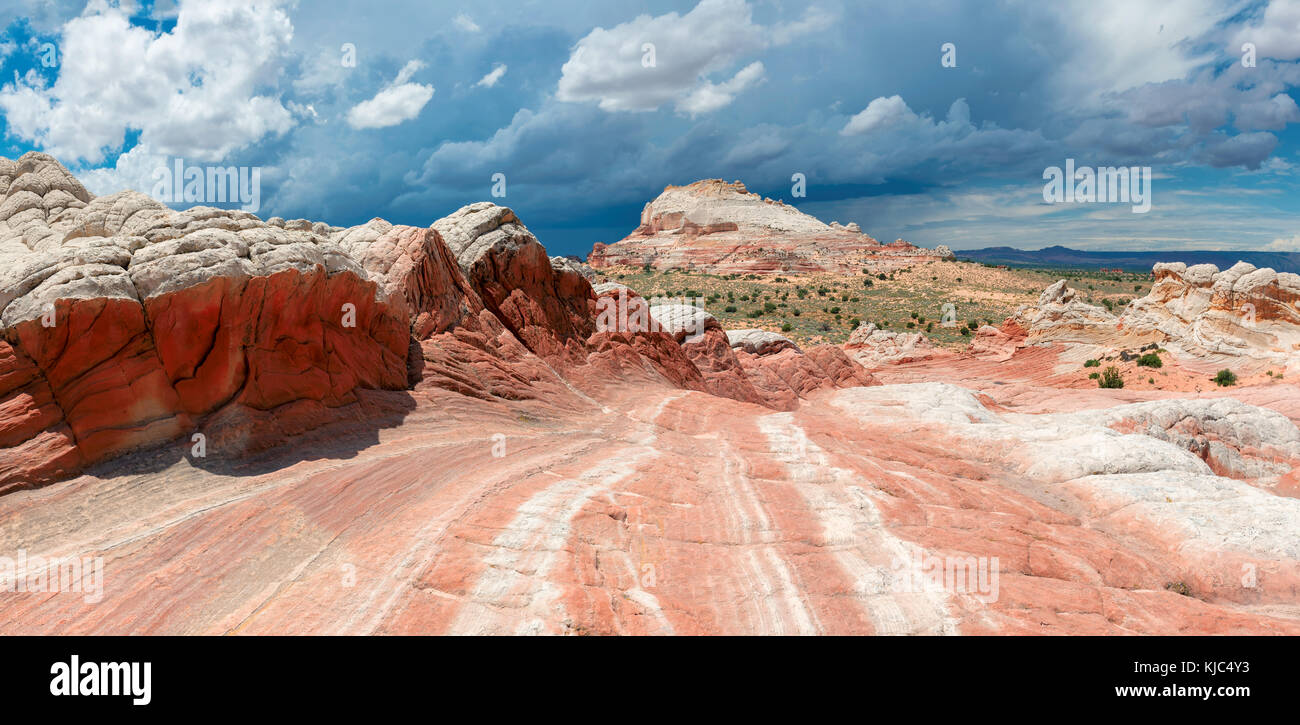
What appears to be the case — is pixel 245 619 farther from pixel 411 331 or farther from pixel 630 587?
pixel 411 331

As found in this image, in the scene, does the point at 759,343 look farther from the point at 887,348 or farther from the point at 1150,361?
the point at 1150,361

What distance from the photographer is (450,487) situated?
925cm

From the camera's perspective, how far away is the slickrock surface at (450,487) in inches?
263

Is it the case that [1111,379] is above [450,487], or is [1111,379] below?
above

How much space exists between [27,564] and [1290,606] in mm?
15220

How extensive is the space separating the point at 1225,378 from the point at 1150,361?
13.2ft

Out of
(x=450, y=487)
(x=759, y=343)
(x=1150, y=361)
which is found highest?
(x=759, y=343)

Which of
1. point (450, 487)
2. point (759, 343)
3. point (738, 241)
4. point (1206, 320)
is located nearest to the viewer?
point (450, 487)

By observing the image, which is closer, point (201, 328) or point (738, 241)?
point (201, 328)

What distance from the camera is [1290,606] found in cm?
846

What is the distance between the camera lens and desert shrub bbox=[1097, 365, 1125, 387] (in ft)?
111

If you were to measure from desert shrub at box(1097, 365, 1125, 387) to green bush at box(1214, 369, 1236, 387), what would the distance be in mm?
3753

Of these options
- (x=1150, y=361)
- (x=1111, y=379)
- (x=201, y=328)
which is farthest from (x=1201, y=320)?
(x=201, y=328)

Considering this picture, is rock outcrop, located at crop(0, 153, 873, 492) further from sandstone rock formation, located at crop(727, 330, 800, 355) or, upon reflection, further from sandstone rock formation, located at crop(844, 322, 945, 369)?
sandstone rock formation, located at crop(844, 322, 945, 369)
